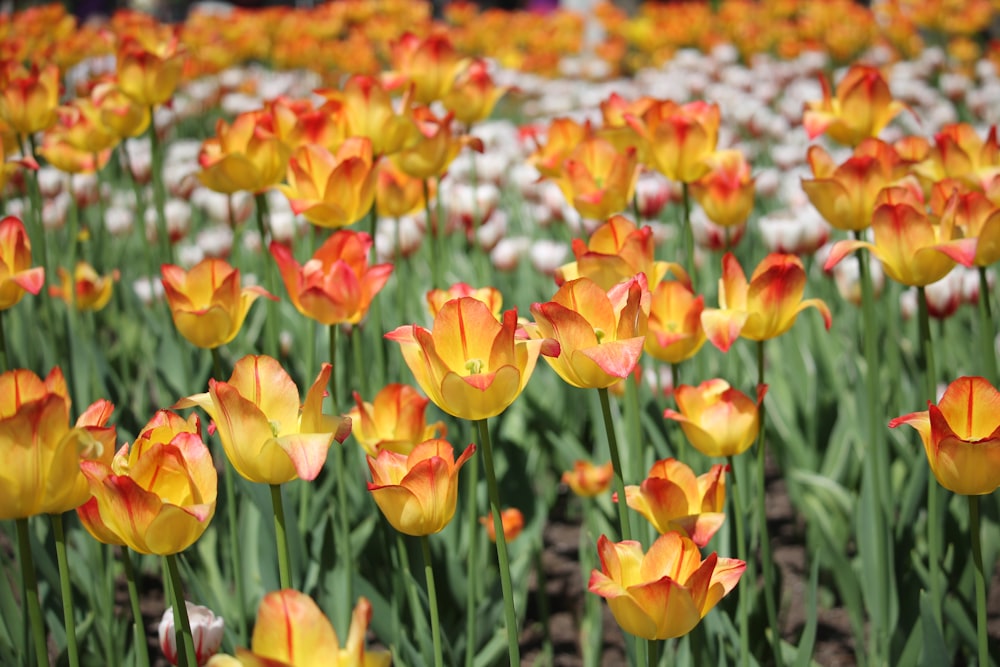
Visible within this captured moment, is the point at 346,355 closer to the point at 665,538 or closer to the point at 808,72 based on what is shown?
the point at 665,538

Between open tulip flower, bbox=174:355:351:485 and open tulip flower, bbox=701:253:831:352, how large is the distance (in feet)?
1.91

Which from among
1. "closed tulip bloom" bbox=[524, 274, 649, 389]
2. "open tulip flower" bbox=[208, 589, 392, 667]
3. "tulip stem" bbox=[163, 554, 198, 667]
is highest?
"closed tulip bloom" bbox=[524, 274, 649, 389]

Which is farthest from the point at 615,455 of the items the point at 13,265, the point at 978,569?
the point at 13,265

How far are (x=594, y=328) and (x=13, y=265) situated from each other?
841 millimetres

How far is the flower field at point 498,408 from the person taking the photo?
1.03 meters

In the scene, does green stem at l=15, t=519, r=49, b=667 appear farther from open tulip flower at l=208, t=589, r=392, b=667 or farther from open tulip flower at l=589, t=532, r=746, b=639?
open tulip flower at l=589, t=532, r=746, b=639

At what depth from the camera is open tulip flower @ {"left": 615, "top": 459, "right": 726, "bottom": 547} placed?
1156 mm

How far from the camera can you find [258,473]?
1.03m

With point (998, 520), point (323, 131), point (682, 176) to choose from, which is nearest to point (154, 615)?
point (323, 131)

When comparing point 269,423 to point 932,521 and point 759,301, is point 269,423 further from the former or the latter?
point 932,521

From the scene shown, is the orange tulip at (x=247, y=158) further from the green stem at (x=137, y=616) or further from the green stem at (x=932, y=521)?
the green stem at (x=932, y=521)

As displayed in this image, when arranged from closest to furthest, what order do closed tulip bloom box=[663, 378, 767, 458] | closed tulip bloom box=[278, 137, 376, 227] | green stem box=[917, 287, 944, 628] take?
closed tulip bloom box=[663, 378, 767, 458] → green stem box=[917, 287, 944, 628] → closed tulip bloom box=[278, 137, 376, 227]

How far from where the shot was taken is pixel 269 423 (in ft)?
3.42

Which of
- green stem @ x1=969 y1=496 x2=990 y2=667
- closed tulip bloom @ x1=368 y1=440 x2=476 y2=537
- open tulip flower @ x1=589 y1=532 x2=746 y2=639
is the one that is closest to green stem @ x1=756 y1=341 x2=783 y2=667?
green stem @ x1=969 y1=496 x2=990 y2=667
